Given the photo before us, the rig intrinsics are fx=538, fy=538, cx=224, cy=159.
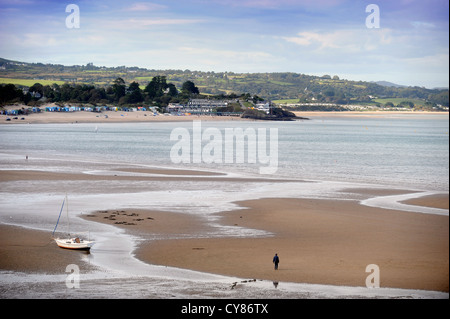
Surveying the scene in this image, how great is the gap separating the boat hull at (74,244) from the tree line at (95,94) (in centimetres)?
12348

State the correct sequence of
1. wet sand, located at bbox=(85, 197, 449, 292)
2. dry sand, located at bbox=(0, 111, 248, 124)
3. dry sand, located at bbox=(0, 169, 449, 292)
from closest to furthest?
1. wet sand, located at bbox=(85, 197, 449, 292)
2. dry sand, located at bbox=(0, 169, 449, 292)
3. dry sand, located at bbox=(0, 111, 248, 124)

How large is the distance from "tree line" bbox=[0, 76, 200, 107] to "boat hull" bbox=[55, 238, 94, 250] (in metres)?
123

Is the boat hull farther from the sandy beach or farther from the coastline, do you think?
the sandy beach

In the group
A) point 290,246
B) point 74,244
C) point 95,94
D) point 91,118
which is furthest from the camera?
point 95,94

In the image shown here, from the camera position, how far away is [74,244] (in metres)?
16.9

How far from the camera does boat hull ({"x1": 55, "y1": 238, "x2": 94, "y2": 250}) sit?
16.8m

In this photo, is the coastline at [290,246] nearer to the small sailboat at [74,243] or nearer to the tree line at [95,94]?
the small sailboat at [74,243]

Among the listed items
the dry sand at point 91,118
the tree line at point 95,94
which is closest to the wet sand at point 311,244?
the dry sand at point 91,118

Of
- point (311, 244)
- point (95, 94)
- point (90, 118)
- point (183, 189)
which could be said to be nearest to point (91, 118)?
point (90, 118)

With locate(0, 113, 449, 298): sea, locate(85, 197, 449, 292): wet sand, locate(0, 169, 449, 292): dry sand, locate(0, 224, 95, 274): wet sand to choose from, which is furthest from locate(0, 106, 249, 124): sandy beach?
locate(0, 224, 95, 274): wet sand

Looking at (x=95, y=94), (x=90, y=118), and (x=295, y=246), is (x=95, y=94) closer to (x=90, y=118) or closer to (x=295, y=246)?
(x=90, y=118)

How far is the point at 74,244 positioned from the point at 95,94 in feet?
482

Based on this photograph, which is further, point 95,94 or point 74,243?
point 95,94
